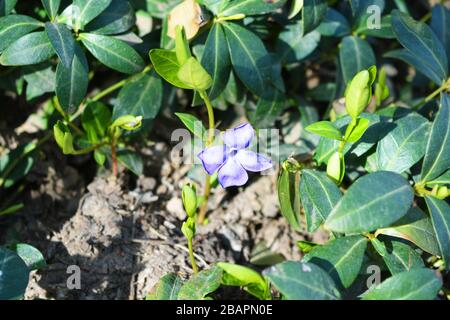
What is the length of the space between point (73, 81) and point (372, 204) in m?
0.81

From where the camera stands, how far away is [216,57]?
1709 mm

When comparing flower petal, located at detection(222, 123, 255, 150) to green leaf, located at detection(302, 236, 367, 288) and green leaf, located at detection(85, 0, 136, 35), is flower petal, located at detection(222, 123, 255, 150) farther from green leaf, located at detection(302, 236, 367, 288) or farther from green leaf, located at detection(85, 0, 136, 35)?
green leaf, located at detection(85, 0, 136, 35)

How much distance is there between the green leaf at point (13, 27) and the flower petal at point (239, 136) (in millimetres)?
558

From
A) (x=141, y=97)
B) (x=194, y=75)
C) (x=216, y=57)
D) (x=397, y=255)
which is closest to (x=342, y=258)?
(x=397, y=255)

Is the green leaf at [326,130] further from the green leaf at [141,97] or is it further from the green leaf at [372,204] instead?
the green leaf at [141,97]

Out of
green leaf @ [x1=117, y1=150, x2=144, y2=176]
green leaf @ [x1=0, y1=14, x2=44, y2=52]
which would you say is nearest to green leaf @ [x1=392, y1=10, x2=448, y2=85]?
green leaf @ [x1=117, y1=150, x2=144, y2=176]

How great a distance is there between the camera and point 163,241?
70.1 inches

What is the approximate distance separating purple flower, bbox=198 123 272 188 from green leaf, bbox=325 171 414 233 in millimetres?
274

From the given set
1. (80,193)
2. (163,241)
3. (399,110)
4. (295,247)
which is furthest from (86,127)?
(399,110)

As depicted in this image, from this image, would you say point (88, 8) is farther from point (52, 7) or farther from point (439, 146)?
point (439, 146)

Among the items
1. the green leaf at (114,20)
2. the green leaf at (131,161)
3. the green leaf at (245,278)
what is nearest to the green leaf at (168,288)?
the green leaf at (245,278)

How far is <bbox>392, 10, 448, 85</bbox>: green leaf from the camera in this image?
1.71 metres
